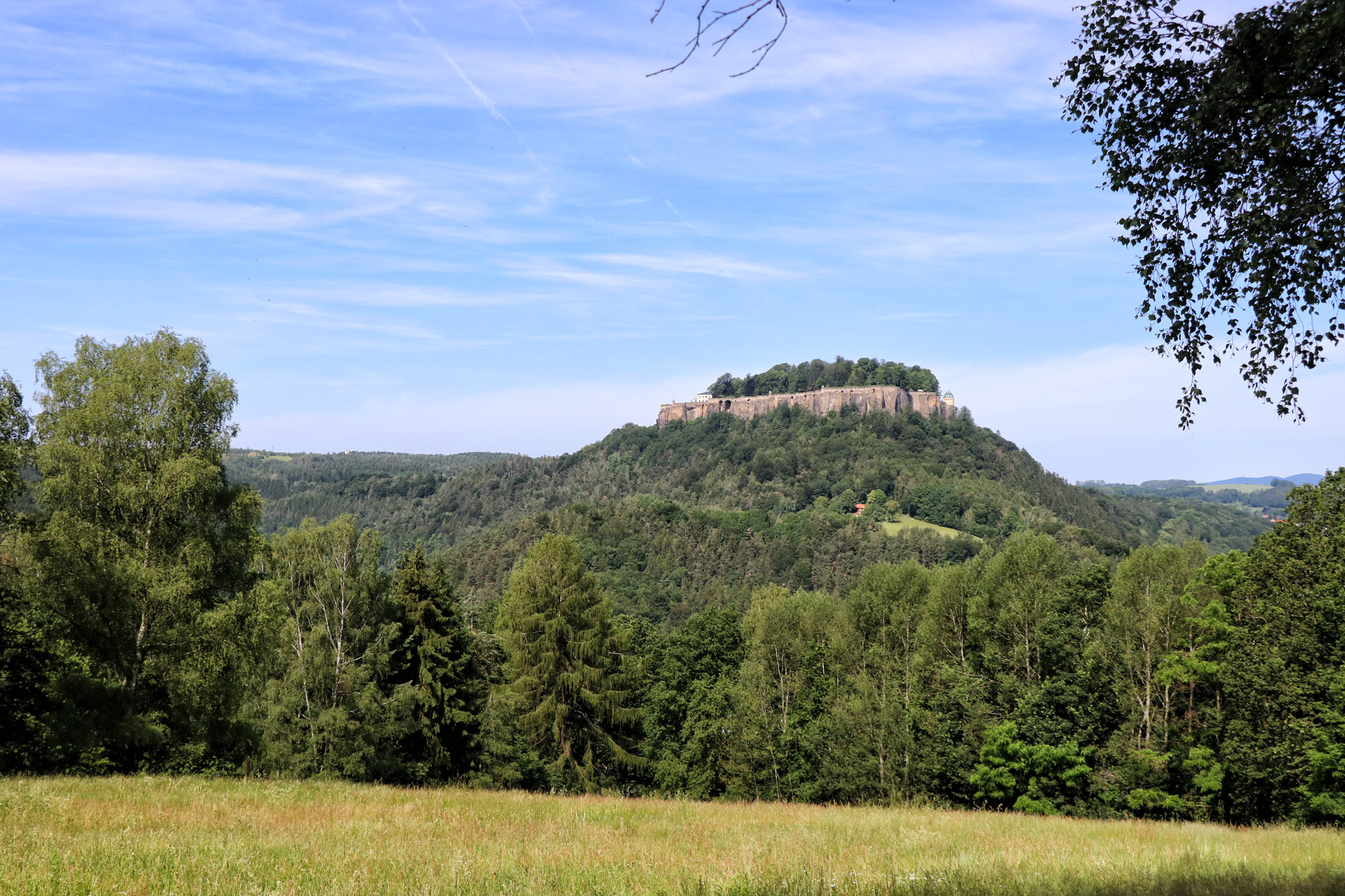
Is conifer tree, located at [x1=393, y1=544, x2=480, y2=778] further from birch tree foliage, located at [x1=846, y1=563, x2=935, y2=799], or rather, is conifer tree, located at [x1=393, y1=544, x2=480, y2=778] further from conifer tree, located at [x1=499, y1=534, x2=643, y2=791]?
birch tree foliage, located at [x1=846, y1=563, x2=935, y2=799]

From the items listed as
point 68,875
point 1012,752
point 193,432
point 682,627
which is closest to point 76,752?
point 193,432

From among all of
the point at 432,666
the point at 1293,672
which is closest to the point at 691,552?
the point at 432,666

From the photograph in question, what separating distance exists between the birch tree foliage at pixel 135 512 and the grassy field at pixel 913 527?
163m

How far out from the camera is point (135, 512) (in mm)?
19469

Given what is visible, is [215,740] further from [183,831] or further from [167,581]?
[183,831]

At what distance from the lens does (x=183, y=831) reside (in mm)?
9672

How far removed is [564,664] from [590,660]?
124 centimetres

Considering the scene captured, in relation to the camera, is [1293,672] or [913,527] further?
[913,527]

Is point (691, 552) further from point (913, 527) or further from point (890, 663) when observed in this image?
point (890, 663)

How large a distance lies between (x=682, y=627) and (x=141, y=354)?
42.2 metres

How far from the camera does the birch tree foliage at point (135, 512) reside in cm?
1833

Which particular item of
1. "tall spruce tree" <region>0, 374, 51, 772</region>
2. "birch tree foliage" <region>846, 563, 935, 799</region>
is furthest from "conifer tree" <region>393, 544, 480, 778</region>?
"birch tree foliage" <region>846, 563, 935, 799</region>

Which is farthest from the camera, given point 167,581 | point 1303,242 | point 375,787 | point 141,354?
point 141,354

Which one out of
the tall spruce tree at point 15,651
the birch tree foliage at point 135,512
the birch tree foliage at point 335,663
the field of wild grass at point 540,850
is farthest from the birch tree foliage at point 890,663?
the tall spruce tree at point 15,651
